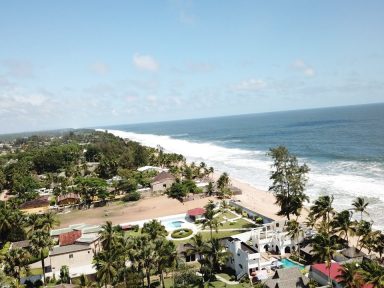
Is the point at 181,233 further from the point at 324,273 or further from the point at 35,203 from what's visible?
the point at 35,203

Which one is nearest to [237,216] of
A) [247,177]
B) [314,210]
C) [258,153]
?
[314,210]

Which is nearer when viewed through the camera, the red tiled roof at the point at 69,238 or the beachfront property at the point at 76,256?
the beachfront property at the point at 76,256

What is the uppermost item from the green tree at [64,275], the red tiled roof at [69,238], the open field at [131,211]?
the red tiled roof at [69,238]

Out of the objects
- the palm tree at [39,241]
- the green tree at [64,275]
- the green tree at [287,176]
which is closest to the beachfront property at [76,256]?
the green tree at [64,275]

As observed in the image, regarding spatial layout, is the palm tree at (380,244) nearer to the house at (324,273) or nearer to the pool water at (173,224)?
the house at (324,273)

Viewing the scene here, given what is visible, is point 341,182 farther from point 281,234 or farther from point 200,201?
point 281,234

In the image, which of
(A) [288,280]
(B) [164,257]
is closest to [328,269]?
(A) [288,280]

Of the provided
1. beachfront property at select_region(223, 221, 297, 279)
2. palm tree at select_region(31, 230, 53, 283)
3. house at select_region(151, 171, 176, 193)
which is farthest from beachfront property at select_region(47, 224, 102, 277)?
house at select_region(151, 171, 176, 193)
